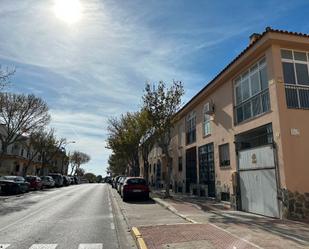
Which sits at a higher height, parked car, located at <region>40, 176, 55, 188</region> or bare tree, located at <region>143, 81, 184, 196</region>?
bare tree, located at <region>143, 81, 184, 196</region>

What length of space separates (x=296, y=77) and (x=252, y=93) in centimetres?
221

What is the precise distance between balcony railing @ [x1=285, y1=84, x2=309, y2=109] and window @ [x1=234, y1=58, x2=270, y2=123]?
895mm

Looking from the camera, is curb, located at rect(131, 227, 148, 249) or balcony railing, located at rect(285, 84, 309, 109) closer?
curb, located at rect(131, 227, 148, 249)

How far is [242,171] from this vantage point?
15.0m

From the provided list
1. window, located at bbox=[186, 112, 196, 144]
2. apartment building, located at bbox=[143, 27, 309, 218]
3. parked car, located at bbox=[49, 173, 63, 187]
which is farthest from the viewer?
parked car, located at bbox=[49, 173, 63, 187]

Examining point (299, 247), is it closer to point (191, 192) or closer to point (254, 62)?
point (254, 62)

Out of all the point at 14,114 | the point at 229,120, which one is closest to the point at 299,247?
the point at 229,120

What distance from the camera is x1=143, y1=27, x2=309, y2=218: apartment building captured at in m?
12.1

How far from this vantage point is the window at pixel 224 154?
57.1 feet

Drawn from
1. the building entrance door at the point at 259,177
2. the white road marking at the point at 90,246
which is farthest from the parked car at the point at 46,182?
the white road marking at the point at 90,246

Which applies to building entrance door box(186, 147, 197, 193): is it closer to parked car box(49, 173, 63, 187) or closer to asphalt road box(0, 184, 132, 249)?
asphalt road box(0, 184, 132, 249)

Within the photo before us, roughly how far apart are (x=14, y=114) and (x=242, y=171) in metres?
25.1

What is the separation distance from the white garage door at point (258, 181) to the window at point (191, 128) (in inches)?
348

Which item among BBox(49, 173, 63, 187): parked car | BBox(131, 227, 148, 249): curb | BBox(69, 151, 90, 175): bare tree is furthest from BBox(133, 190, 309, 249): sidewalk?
BBox(69, 151, 90, 175): bare tree
